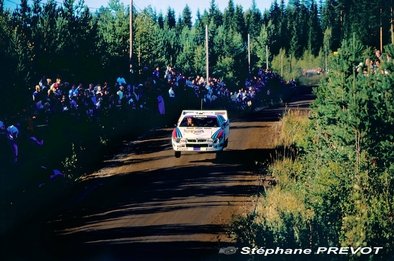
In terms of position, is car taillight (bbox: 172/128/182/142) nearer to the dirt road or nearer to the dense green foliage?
the dirt road

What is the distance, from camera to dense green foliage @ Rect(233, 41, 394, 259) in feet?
34.6

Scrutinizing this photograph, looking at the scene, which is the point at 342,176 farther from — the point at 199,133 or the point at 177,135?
the point at 177,135

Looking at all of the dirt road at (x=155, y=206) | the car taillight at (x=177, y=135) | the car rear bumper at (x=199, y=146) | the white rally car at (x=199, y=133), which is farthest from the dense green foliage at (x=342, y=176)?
the car taillight at (x=177, y=135)

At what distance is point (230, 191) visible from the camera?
17.1m

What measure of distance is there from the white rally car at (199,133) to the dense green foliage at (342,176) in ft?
7.75

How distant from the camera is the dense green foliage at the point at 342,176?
1055 centimetres

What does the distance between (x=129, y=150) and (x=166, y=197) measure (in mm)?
7851

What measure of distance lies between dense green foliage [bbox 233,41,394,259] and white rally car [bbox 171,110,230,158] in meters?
2.36

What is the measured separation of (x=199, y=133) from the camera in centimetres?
2077

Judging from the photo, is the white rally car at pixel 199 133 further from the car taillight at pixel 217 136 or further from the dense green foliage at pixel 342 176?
the dense green foliage at pixel 342 176

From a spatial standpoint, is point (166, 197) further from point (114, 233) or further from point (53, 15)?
point (53, 15)

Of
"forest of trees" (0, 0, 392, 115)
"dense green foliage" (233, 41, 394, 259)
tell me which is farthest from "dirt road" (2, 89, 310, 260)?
"forest of trees" (0, 0, 392, 115)

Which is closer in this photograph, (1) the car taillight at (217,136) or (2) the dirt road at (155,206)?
(2) the dirt road at (155,206)

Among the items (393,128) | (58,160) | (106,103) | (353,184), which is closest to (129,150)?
(106,103)
